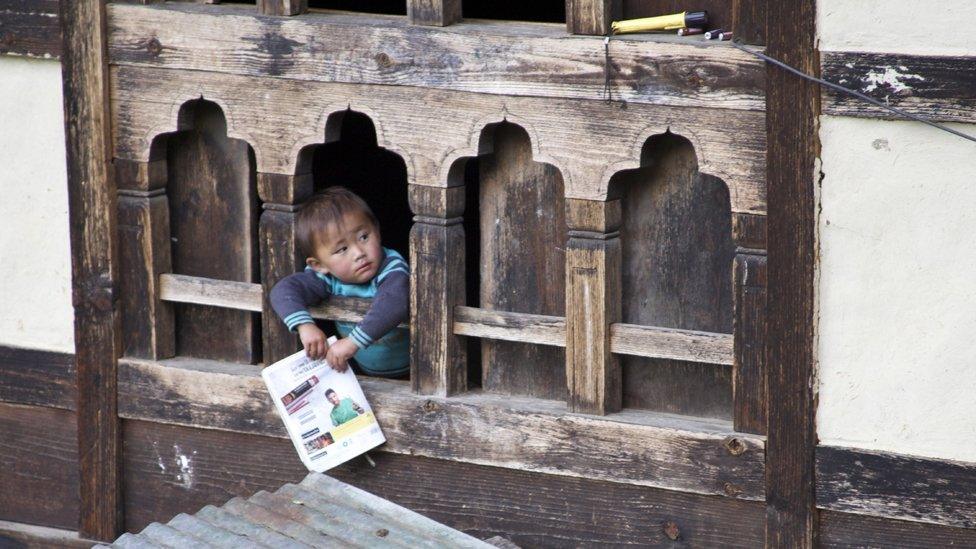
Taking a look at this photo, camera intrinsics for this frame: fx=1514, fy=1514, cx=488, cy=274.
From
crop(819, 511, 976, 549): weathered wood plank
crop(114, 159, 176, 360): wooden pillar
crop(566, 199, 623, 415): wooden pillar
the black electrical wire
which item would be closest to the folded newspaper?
crop(114, 159, 176, 360): wooden pillar

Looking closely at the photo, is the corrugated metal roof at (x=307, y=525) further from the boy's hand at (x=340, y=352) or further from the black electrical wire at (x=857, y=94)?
the black electrical wire at (x=857, y=94)

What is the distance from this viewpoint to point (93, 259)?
4.57 metres

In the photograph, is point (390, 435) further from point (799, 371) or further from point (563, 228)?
point (799, 371)

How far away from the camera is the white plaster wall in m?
4.55

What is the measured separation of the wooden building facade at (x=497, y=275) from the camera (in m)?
3.71

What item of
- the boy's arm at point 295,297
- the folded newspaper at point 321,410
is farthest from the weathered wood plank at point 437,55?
the folded newspaper at point 321,410

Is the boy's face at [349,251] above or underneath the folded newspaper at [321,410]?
above

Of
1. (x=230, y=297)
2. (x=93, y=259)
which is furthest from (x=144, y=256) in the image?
(x=230, y=297)

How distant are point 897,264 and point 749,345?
1.41 feet

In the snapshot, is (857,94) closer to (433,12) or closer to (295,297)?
(433,12)

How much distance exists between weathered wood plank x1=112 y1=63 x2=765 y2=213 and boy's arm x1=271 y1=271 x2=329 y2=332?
31 centimetres

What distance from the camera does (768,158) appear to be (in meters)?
3.64

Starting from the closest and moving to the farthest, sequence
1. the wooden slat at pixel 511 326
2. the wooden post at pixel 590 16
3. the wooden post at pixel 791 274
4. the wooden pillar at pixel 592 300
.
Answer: the wooden post at pixel 791 274 → the wooden post at pixel 590 16 → the wooden pillar at pixel 592 300 → the wooden slat at pixel 511 326

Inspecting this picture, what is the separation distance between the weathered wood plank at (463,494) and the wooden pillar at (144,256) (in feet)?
0.91
